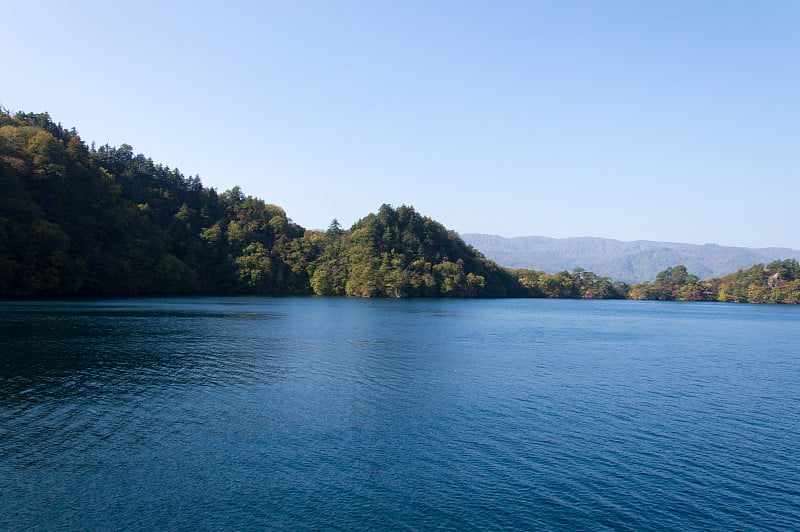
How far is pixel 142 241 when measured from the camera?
137250 millimetres

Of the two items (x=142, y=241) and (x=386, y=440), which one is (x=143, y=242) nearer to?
(x=142, y=241)

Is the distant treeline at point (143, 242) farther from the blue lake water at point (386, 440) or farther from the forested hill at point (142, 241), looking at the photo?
the blue lake water at point (386, 440)

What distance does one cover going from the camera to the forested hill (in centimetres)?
10244

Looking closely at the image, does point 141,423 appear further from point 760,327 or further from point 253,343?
point 760,327

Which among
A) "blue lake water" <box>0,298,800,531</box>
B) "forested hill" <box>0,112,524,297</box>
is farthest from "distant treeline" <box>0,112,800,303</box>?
"blue lake water" <box>0,298,800,531</box>

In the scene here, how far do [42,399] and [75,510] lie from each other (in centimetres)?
1600

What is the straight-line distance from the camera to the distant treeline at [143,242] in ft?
336

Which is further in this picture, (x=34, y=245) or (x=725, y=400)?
(x=34, y=245)

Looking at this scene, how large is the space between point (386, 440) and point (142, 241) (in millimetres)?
132935

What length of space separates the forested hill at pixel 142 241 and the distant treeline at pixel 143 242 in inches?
12.1

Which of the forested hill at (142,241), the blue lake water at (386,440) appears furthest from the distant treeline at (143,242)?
the blue lake water at (386,440)

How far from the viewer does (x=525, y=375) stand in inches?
1651

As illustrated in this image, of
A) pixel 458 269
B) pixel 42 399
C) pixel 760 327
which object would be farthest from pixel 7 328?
pixel 458 269

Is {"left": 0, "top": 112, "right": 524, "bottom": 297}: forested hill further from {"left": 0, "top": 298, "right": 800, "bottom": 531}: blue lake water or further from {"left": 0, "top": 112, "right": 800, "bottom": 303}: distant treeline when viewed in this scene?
{"left": 0, "top": 298, "right": 800, "bottom": 531}: blue lake water
